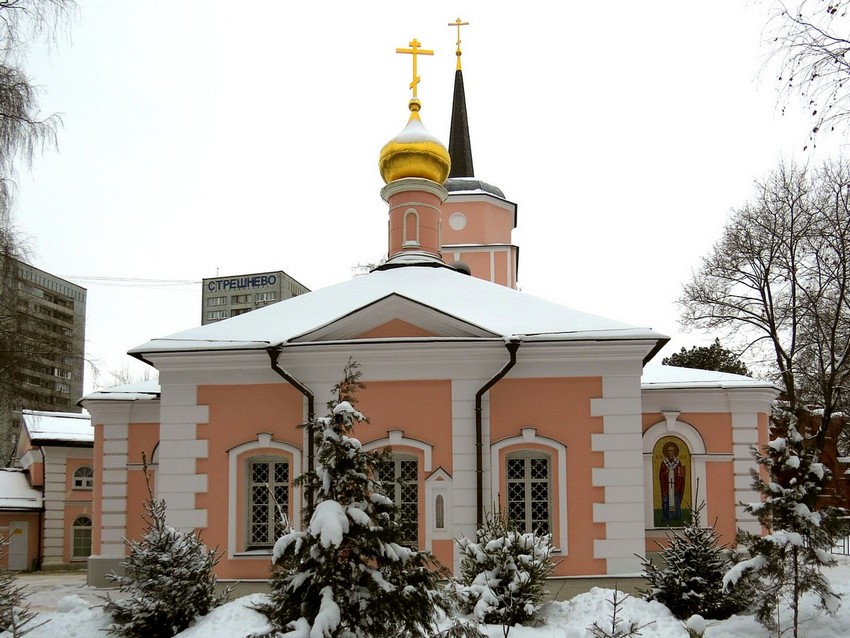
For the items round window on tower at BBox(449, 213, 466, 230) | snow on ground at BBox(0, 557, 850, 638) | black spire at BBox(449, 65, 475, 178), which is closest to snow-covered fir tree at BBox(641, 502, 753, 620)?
snow on ground at BBox(0, 557, 850, 638)

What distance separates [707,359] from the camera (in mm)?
29688

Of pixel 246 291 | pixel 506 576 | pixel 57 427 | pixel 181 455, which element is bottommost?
pixel 506 576

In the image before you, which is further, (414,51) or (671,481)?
(414,51)

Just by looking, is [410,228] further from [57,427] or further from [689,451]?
[57,427]

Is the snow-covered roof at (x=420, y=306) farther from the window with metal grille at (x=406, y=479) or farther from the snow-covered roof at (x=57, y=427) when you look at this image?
the snow-covered roof at (x=57, y=427)

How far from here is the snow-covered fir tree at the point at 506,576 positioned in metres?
8.87

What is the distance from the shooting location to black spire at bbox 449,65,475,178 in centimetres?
2330

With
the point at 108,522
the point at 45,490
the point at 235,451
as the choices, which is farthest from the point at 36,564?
the point at 235,451

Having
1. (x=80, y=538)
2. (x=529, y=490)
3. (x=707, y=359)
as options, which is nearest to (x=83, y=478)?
(x=80, y=538)

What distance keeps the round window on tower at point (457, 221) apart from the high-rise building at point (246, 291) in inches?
1300

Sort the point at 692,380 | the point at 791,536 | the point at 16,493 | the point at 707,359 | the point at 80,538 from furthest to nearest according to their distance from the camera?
the point at 707,359, the point at 80,538, the point at 16,493, the point at 692,380, the point at 791,536

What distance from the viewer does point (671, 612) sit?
366 inches

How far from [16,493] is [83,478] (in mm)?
1570

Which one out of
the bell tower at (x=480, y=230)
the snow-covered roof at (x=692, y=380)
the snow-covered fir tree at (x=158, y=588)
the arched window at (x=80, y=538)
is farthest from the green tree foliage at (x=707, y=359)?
the snow-covered fir tree at (x=158, y=588)
